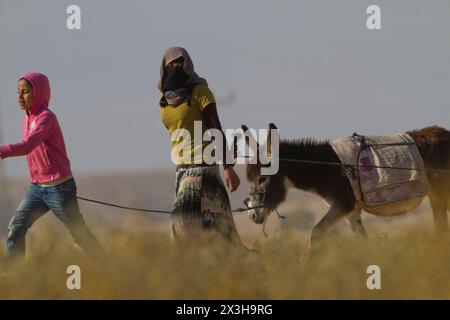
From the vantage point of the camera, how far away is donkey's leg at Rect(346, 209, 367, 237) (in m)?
12.4

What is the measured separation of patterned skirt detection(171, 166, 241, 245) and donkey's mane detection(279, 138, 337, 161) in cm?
380

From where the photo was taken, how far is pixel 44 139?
358 inches

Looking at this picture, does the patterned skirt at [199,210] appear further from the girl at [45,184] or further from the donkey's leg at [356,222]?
the donkey's leg at [356,222]

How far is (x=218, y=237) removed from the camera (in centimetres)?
871

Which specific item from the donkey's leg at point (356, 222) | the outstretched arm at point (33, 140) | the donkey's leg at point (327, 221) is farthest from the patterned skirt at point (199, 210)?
the donkey's leg at point (356, 222)

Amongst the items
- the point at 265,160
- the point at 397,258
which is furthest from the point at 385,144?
the point at 397,258

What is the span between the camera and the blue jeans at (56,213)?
30.0 ft

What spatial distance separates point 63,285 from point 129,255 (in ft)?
2.66

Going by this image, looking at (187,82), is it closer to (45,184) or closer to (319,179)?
(45,184)

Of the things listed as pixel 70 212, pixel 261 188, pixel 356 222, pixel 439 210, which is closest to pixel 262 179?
pixel 261 188

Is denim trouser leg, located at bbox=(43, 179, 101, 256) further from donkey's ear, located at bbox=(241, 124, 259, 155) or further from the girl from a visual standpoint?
donkey's ear, located at bbox=(241, 124, 259, 155)

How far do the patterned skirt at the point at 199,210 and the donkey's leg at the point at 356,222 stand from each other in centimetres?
381

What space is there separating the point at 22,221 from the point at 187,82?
1885mm
